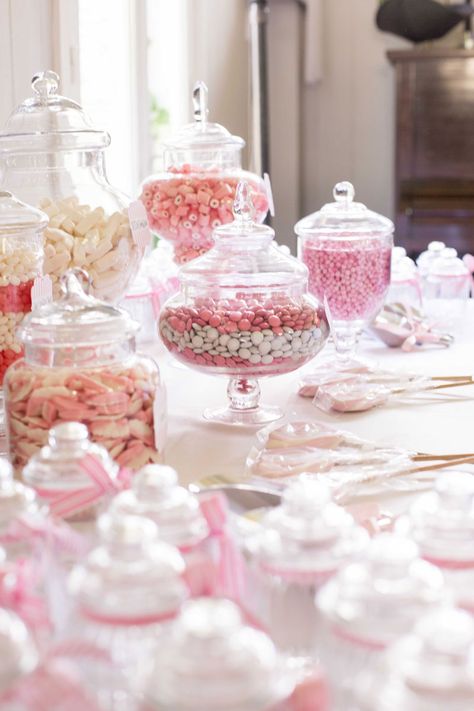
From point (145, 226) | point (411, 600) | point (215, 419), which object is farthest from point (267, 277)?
point (411, 600)

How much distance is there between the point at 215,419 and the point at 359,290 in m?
0.40

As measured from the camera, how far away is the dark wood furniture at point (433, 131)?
4.40m

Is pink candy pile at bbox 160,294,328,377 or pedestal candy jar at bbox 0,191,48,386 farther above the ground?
pedestal candy jar at bbox 0,191,48,386

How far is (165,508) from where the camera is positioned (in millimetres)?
696

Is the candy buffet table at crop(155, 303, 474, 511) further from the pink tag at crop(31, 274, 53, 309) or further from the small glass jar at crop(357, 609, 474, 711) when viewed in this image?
the small glass jar at crop(357, 609, 474, 711)

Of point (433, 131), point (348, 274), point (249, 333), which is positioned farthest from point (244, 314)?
point (433, 131)

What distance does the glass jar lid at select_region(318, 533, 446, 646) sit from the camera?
564mm

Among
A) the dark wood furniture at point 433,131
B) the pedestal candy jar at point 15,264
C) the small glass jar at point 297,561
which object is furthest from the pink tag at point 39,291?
the dark wood furniture at point 433,131

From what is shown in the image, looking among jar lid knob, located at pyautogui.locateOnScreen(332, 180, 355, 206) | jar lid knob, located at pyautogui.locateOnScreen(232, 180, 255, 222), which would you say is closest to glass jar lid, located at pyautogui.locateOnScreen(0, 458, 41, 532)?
jar lid knob, located at pyautogui.locateOnScreen(232, 180, 255, 222)

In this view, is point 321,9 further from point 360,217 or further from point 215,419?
point 215,419

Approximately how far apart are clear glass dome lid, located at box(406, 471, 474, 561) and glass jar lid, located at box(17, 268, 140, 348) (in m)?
0.43

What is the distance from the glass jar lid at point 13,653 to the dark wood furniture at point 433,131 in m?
3.95

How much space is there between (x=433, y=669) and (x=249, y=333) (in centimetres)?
84

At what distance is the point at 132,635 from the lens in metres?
0.57
